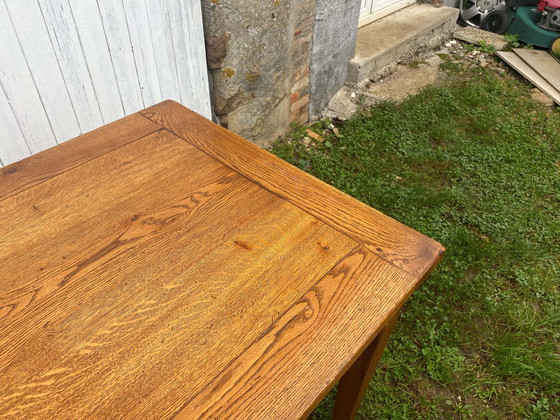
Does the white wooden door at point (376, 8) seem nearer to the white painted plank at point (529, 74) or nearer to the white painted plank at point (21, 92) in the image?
the white painted plank at point (529, 74)

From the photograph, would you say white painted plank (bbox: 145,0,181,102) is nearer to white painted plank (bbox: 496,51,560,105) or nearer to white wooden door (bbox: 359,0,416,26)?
white wooden door (bbox: 359,0,416,26)

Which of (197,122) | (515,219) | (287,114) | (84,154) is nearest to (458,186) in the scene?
(515,219)

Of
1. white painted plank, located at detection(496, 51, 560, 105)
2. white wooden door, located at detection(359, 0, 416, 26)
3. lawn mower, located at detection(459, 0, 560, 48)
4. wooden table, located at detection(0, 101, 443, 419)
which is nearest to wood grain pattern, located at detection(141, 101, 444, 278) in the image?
wooden table, located at detection(0, 101, 443, 419)

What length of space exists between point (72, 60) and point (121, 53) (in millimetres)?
247

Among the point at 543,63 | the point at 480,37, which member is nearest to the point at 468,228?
the point at 543,63

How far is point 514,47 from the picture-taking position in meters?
4.68

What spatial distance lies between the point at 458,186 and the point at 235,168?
2.17 meters

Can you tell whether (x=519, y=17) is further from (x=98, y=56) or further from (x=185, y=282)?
(x=185, y=282)

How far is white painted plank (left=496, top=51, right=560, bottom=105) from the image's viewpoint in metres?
4.01

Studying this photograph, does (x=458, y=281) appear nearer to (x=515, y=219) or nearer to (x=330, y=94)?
(x=515, y=219)

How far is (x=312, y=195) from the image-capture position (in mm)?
1195

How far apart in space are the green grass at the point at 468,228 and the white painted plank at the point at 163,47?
1.03 m

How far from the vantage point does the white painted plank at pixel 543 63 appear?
4152 mm

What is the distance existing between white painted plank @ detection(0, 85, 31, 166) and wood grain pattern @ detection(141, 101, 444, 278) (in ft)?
2.24
